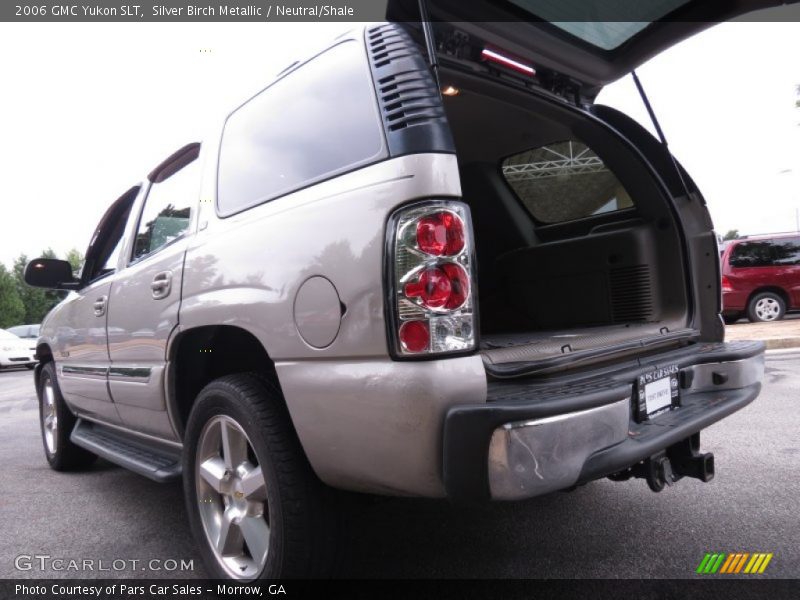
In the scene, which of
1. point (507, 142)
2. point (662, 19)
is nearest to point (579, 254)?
point (507, 142)

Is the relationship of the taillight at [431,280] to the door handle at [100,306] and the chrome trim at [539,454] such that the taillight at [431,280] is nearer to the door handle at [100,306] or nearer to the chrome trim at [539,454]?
the chrome trim at [539,454]

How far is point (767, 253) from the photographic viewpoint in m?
11.4

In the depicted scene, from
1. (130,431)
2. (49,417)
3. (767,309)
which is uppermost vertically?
(130,431)

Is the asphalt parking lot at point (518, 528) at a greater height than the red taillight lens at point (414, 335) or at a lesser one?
lesser

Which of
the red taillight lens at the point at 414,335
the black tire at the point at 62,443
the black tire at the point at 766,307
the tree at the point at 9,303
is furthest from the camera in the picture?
the tree at the point at 9,303

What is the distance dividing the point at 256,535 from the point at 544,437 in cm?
115

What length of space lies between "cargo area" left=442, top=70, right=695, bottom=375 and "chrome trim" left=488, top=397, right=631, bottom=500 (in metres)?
0.30

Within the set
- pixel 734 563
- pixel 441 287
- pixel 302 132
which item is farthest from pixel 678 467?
pixel 302 132

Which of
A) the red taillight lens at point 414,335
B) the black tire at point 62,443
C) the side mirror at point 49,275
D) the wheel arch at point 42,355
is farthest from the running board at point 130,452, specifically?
the red taillight lens at point 414,335

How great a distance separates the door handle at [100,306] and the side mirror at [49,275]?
0.73 m

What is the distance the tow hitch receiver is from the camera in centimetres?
205

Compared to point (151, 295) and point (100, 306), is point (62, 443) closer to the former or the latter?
point (100, 306)

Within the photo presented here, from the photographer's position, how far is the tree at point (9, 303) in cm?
4325

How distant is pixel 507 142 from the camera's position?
12.1 feet
